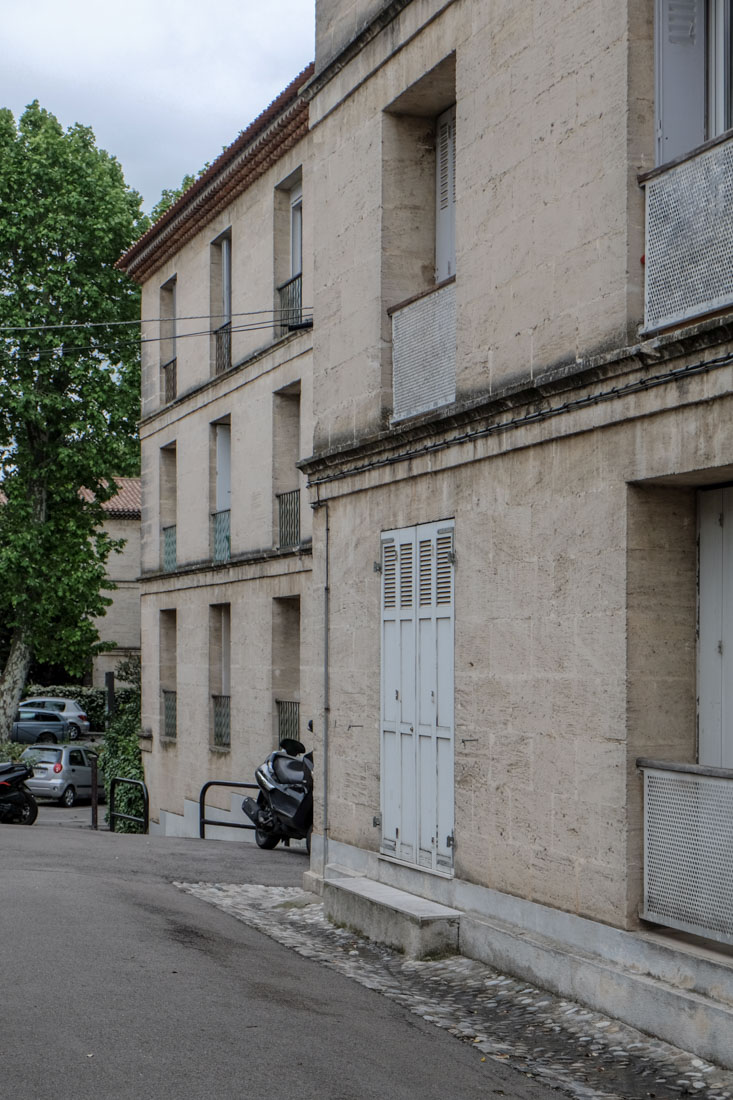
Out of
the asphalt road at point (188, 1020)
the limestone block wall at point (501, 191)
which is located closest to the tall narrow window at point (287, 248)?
the limestone block wall at point (501, 191)

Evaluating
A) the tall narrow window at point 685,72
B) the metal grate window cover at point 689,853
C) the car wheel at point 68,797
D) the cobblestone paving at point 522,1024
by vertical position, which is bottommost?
the car wheel at point 68,797

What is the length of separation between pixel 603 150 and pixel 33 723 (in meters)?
40.0

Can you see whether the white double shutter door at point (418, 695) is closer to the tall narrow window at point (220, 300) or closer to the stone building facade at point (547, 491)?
the stone building facade at point (547, 491)

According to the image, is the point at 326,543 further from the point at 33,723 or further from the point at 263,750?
the point at 33,723

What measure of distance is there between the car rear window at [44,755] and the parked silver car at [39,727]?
42.5 ft

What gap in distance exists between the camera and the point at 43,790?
3128 centimetres

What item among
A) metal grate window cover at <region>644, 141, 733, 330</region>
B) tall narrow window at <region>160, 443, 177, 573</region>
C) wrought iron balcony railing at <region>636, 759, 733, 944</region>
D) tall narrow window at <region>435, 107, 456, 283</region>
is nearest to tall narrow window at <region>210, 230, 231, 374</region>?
tall narrow window at <region>160, 443, 177, 573</region>

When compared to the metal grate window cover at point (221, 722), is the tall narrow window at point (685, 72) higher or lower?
higher

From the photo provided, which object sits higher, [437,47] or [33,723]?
[437,47]

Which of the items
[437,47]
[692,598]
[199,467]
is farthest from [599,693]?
[199,467]

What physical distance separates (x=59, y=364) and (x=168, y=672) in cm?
953

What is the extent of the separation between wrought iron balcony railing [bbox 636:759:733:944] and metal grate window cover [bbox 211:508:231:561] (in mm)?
14776

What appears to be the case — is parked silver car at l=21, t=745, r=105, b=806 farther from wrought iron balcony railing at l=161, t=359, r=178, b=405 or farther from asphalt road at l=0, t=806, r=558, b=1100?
asphalt road at l=0, t=806, r=558, b=1100

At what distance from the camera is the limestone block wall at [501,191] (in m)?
7.80
